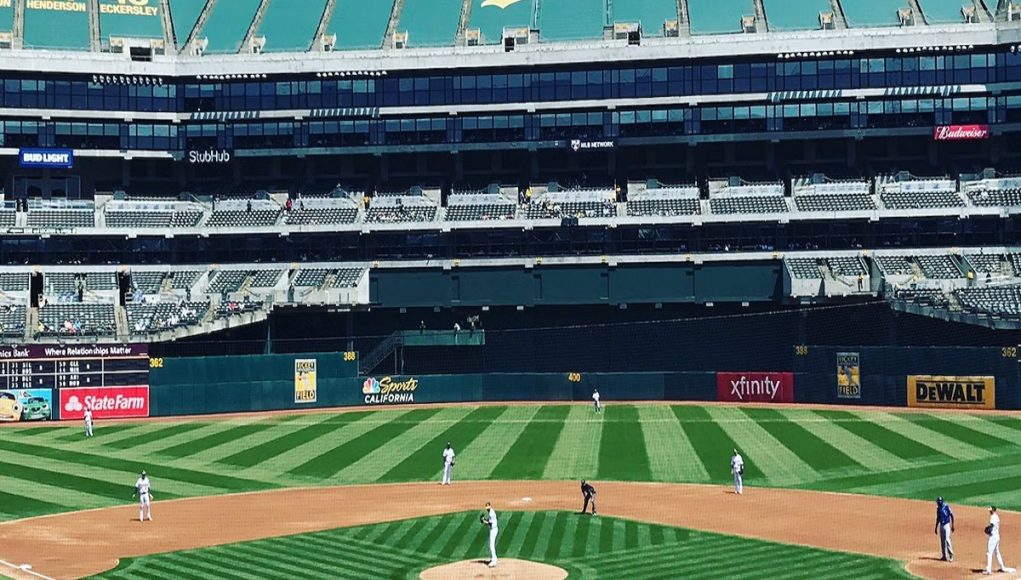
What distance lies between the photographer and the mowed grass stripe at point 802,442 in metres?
48.8

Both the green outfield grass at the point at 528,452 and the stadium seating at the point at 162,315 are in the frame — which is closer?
the green outfield grass at the point at 528,452

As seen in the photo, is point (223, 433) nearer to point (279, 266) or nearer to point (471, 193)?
point (279, 266)

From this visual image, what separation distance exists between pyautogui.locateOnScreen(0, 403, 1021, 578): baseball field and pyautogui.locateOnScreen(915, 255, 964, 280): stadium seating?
16.0 metres

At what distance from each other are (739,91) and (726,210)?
325 inches

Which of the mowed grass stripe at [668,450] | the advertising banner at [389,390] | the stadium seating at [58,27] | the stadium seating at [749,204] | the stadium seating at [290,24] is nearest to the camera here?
the mowed grass stripe at [668,450]

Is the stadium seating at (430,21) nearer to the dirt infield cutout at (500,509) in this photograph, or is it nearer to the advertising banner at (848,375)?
the advertising banner at (848,375)

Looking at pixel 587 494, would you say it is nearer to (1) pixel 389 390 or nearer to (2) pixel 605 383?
(2) pixel 605 383

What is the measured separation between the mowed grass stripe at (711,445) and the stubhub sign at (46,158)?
43867mm

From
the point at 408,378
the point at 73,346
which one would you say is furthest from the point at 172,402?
the point at 408,378

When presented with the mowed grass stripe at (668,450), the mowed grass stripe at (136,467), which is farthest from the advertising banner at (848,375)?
the mowed grass stripe at (136,467)

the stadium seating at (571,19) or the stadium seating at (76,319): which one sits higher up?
the stadium seating at (571,19)

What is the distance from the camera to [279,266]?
84312mm

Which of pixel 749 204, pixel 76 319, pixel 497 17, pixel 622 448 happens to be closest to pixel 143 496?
pixel 622 448

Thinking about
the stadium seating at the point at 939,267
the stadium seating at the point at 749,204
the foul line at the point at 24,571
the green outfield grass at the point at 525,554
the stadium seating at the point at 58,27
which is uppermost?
the stadium seating at the point at 58,27
